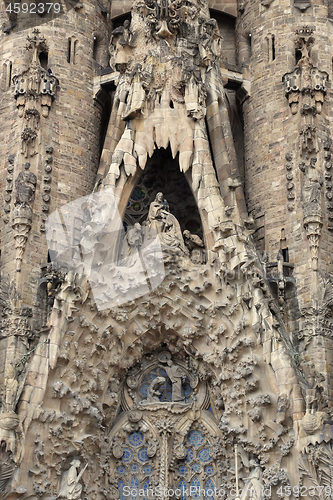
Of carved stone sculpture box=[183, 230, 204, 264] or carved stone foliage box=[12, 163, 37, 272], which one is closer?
carved stone sculpture box=[183, 230, 204, 264]

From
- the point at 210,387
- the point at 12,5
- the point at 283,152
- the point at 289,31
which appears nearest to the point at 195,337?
the point at 210,387

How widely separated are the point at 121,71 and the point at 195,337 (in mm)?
5084

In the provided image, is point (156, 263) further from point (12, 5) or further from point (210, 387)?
point (12, 5)

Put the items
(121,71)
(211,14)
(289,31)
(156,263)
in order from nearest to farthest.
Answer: (156,263) → (121,71) → (289,31) → (211,14)

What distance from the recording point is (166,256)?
16750 millimetres

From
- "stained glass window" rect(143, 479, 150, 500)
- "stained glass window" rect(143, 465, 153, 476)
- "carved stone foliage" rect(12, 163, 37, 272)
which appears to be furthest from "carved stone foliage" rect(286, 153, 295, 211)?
"stained glass window" rect(143, 479, 150, 500)

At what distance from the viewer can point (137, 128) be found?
694 inches

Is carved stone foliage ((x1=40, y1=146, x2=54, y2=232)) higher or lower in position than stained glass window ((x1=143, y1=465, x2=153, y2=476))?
higher

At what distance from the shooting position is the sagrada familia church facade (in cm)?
1555

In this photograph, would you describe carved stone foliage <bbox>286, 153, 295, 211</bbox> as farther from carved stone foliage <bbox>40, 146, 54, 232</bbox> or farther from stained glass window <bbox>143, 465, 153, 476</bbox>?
stained glass window <bbox>143, 465, 153, 476</bbox>

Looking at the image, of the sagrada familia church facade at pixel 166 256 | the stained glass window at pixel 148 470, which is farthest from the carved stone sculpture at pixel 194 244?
the stained glass window at pixel 148 470

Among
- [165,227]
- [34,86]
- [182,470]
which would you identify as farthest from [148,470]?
[34,86]

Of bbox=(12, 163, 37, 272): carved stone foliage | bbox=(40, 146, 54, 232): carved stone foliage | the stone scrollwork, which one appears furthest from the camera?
bbox=(40, 146, 54, 232): carved stone foliage

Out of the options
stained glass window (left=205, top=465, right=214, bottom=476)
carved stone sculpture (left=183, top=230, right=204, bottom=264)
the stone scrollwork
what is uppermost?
carved stone sculpture (left=183, top=230, right=204, bottom=264)
